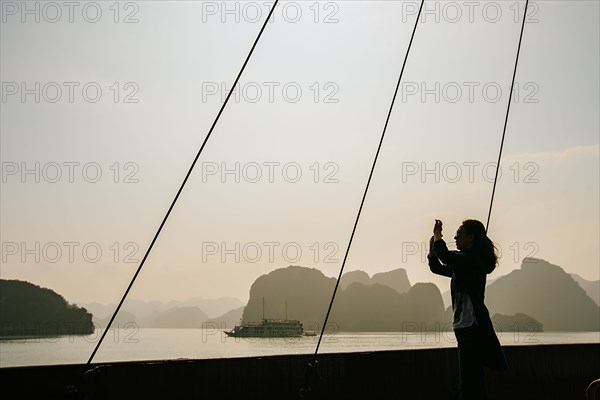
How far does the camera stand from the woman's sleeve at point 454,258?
433 cm

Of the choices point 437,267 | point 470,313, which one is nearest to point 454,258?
point 437,267

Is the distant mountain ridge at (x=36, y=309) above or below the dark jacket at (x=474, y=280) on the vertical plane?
below

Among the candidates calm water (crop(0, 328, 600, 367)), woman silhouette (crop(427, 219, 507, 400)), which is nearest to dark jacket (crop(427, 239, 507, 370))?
woman silhouette (crop(427, 219, 507, 400))

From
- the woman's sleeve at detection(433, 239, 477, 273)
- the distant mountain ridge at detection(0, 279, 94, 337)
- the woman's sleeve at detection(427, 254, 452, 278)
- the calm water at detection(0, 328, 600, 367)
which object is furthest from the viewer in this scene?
the distant mountain ridge at detection(0, 279, 94, 337)

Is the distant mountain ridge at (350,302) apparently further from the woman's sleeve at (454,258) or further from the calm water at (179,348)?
the woman's sleeve at (454,258)

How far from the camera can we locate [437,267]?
4.52m

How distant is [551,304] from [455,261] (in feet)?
448

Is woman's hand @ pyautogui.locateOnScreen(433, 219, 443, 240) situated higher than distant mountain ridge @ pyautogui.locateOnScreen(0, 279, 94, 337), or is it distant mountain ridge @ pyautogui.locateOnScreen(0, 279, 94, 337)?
woman's hand @ pyautogui.locateOnScreen(433, 219, 443, 240)

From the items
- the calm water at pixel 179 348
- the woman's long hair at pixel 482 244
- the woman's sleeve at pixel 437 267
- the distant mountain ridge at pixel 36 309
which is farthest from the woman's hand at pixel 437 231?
the distant mountain ridge at pixel 36 309

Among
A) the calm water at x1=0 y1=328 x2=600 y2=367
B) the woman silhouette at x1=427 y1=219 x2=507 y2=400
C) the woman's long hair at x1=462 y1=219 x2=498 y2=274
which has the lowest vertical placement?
the calm water at x1=0 y1=328 x2=600 y2=367

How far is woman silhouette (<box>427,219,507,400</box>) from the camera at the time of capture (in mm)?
4371

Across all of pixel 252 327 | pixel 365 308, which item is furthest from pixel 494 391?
pixel 365 308

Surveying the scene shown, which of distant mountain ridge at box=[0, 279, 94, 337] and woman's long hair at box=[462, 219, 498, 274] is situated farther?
distant mountain ridge at box=[0, 279, 94, 337]

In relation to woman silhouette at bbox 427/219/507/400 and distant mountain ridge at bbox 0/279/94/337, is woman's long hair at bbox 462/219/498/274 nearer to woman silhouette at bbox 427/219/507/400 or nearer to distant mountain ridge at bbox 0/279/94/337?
woman silhouette at bbox 427/219/507/400
